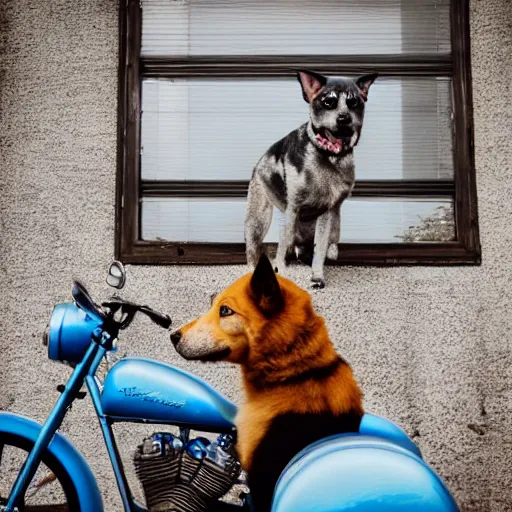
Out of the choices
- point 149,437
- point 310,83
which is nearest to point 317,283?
point 310,83

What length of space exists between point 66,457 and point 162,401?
0.45 meters

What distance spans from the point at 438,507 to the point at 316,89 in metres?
2.25

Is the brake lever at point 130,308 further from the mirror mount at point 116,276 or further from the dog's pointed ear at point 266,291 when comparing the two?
the dog's pointed ear at point 266,291

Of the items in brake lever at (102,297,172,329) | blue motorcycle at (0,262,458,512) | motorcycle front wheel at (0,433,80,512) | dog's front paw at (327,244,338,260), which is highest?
dog's front paw at (327,244,338,260)

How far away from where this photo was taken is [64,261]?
11.2 feet

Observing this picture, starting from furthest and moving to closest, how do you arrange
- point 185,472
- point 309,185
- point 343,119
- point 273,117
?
point 273,117, point 309,185, point 343,119, point 185,472

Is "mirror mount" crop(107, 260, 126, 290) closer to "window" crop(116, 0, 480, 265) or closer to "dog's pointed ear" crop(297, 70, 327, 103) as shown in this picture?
"window" crop(116, 0, 480, 265)

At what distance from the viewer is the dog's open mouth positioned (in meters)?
3.38

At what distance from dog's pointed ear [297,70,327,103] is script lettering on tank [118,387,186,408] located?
6.16 feet

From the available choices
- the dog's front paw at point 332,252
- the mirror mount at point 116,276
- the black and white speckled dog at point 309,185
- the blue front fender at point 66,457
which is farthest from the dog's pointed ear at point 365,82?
the blue front fender at point 66,457

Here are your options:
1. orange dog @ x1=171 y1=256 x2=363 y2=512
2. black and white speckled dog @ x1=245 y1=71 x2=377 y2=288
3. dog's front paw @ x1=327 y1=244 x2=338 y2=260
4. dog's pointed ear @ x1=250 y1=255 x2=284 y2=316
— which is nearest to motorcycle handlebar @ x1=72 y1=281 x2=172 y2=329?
orange dog @ x1=171 y1=256 x2=363 y2=512

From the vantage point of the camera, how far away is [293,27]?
11.9ft

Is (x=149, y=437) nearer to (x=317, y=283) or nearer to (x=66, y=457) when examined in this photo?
(x=66, y=457)

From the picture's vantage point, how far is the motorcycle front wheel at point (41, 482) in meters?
2.35
